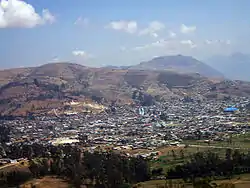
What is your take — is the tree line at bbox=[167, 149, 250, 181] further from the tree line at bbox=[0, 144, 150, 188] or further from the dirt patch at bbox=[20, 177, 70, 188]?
the dirt patch at bbox=[20, 177, 70, 188]

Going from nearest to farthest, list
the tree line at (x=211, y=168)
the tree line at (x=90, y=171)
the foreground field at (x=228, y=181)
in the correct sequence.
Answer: the foreground field at (x=228, y=181) < the tree line at (x=90, y=171) < the tree line at (x=211, y=168)

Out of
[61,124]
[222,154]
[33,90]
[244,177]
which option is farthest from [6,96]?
[244,177]

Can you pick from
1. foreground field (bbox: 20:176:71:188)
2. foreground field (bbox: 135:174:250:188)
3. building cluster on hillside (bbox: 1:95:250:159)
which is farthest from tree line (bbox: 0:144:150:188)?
building cluster on hillside (bbox: 1:95:250:159)

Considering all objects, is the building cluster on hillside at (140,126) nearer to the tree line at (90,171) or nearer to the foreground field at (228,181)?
the tree line at (90,171)

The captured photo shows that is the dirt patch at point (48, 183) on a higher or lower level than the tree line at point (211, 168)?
lower

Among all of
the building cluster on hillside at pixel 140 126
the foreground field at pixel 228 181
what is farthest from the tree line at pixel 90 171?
the building cluster on hillside at pixel 140 126

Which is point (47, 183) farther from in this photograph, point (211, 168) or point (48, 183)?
point (211, 168)

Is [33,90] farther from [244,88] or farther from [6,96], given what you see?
[244,88]

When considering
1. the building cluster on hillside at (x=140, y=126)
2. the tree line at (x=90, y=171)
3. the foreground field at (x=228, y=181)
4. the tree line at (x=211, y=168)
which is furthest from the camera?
the building cluster on hillside at (x=140, y=126)

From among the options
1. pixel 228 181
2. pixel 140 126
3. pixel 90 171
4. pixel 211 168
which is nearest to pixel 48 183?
pixel 90 171
